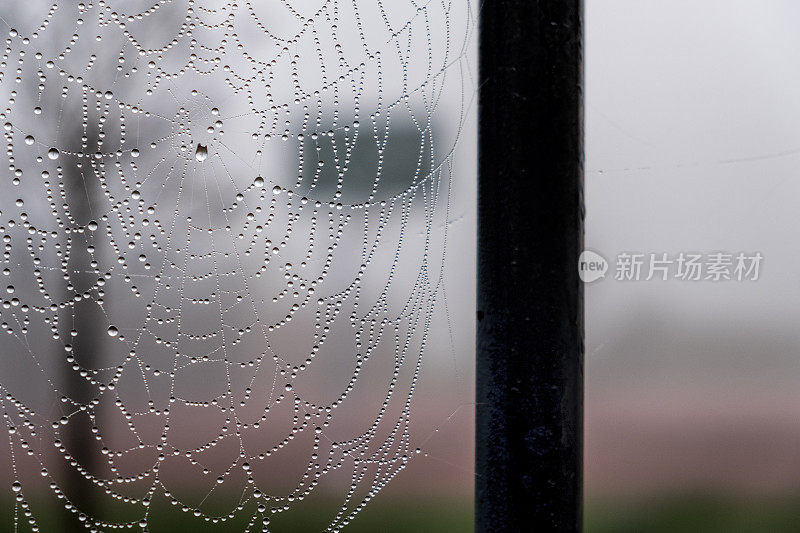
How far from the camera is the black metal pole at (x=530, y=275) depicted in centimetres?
67

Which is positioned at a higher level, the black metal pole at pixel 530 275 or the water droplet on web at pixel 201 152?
the water droplet on web at pixel 201 152

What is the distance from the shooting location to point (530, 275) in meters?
0.67

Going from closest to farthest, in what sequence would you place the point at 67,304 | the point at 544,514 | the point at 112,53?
the point at 544,514, the point at 67,304, the point at 112,53

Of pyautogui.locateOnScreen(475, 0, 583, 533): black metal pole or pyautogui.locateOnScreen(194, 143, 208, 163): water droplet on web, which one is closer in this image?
pyautogui.locateOnScreen(475, 0, 583, 533): black metal pole

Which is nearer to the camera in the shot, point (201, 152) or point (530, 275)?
point (530, 275)

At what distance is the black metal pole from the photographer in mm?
667

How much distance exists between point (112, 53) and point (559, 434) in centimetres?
105

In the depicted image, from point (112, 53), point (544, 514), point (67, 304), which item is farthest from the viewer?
point (112, 53)

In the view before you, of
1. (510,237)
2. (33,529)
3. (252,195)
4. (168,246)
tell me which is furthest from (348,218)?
(33,529)

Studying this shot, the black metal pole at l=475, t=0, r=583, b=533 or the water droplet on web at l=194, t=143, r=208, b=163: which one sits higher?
the water droplet on web at l=194, t=143, r=208, b=163

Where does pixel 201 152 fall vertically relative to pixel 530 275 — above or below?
above

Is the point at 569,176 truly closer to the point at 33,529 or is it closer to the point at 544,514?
the point at 544,514

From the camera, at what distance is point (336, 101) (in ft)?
3.38

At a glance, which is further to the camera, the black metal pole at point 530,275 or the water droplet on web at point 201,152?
the water droplet on web at point 201,152
